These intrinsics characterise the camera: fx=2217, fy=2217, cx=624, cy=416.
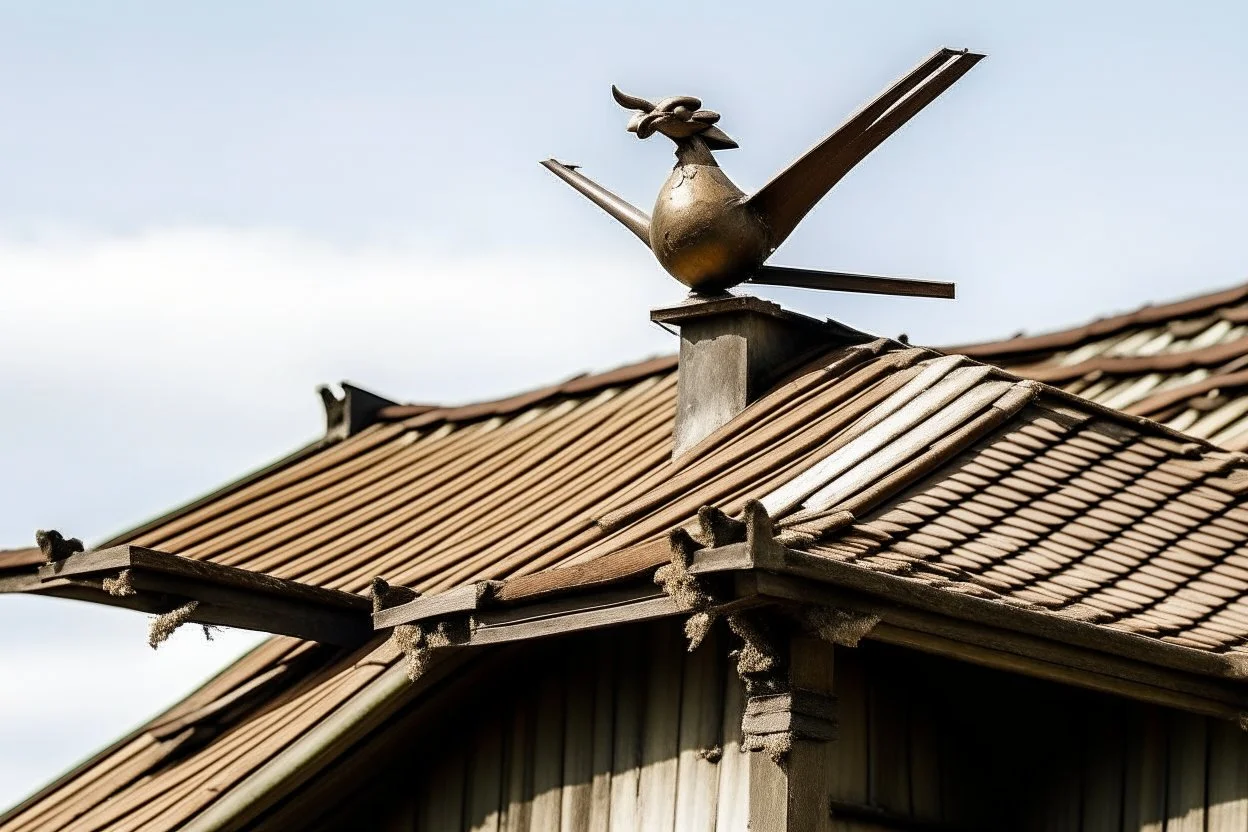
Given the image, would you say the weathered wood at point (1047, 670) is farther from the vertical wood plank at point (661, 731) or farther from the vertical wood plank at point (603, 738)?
the vertical wood plank at point (603, 738)

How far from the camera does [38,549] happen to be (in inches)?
385

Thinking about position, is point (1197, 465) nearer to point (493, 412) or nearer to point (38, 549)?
point (493, 412)

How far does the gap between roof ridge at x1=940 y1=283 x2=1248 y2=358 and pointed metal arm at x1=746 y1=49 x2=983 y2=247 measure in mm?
2595

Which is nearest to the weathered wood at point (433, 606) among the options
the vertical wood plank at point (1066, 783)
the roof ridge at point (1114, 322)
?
the vertical wood plank at point (1066, 783)

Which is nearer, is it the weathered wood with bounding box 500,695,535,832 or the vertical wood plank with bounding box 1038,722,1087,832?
the vertical wood plank with bounding box 1038,722,1087,832

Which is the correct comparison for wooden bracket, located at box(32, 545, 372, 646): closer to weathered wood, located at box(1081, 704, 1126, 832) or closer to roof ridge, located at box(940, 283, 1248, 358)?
weathered wood, located at box(1081, 704, 1126, 832)

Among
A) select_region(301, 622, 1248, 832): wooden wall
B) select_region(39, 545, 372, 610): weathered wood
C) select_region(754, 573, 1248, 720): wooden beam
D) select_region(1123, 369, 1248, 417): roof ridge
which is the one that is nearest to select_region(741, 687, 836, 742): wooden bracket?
select_region(301, 622, 1248, 832): wooden wall

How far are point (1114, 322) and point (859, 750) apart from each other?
4.86 metres

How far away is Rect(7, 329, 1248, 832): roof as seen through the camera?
712 centimetres

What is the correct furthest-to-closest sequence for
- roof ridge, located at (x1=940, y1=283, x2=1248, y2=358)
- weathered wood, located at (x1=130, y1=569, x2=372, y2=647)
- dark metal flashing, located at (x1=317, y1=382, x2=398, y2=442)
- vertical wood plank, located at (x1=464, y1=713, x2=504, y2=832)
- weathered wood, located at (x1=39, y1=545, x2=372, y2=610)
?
dark metal flashing, located at (x1=317, y1=382, x2=398, y2=442) < roof ridge, located at (x1=940, y1=283, x2=1248, y2=358) < weathered wood, located at (x1=130, y1=569, x2=372, y2=647) < weathered wood, located at (x1=39, y1=545, x2=372, y2=610) < vertical wood plank, located at (x1=464, y1=713, x2=504, y2=832)

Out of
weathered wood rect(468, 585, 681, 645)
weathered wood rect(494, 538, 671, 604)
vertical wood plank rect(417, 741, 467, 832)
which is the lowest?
vertical wood plank rect(417, 741, 467, 832)

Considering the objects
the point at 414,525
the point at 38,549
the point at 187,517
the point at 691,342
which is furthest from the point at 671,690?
the point at 187,517

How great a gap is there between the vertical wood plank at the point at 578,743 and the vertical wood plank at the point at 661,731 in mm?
283

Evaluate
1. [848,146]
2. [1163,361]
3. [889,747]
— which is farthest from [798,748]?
[1163,361]
